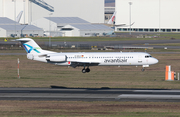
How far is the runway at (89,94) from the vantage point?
29.2 m

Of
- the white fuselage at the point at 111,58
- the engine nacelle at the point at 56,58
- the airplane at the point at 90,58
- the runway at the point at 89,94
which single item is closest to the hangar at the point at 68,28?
the airplane at the point at 90,58

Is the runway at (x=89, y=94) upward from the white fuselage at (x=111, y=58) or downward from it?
downward

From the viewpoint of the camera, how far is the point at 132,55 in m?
50.5

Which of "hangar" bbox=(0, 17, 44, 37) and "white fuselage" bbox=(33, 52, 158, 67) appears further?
"hangar" bbox=(0, 17, 44, 37)

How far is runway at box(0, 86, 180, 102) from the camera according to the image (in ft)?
95.9

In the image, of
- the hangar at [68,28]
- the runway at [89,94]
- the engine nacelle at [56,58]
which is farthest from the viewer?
the hangar at [68,28]

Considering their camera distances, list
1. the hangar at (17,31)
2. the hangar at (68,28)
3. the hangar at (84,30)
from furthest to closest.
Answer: the hangar at (68,28)
the hangar at (84,30)
the hangar at (17,31)

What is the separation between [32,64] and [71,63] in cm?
1490

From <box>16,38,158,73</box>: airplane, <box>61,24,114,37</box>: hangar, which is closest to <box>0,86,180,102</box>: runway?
<box>16,38,158,73</box>: airplane

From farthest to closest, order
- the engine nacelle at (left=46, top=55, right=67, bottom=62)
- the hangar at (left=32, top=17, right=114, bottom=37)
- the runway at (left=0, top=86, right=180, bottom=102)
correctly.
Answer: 1. the hangar at (left=32, top=17, right=114, bottom=37)
2. the engine nacelle at (left=46, top=55, right=67, bottom=62)
3. the runway at (left=0, top=86, right=180, bottom=102)

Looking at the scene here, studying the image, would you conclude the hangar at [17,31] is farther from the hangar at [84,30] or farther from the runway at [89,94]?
the runway at [89,94]

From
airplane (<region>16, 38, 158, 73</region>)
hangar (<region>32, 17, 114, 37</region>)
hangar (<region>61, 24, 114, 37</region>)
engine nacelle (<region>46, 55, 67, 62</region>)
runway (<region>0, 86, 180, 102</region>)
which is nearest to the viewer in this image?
runway (<region>0, 86, 180, 102</region>)

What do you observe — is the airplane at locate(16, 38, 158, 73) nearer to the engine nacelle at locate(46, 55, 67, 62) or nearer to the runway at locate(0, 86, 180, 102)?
the engine nacelle at locate(46, 55, 67, 62)

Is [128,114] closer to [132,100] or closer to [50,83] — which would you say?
[132,100]
